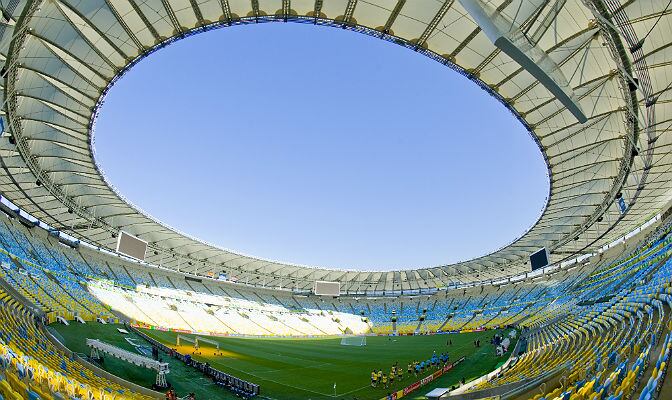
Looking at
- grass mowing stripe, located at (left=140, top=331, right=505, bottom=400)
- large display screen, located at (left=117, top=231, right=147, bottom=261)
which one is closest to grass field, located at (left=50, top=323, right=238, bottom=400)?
grass mowing stripe, located at (left=140, top=331, right=505, bottom=400)

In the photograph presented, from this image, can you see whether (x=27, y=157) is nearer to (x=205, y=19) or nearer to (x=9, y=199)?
(x=9, y=199)

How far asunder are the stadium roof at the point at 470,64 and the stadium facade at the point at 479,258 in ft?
0.34

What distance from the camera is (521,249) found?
5781 cm

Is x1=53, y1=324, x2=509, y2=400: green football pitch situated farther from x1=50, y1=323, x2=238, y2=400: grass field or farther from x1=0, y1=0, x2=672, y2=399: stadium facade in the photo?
x1=0, y1=0, x2=672, y2=399: stadium facade

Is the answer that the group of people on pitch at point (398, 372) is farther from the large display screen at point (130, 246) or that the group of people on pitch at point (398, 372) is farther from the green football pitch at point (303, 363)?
the large display screen at point (130, 246)

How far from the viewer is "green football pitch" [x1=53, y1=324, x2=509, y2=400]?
24.8m

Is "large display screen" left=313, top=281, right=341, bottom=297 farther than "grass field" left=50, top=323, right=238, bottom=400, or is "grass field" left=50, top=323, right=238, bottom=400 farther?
"large display screen" left=313, top=281, right=341, bottom=297

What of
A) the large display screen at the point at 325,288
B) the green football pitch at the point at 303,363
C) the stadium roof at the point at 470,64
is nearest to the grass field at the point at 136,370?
the green football pitch at the point at 303,363

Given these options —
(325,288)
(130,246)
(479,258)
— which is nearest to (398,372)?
(130,246)

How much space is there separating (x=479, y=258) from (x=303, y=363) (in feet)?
118

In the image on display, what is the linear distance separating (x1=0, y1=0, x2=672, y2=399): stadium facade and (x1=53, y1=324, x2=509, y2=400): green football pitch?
271 centimetres

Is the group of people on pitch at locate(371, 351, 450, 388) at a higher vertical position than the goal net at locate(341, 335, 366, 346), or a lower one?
lower

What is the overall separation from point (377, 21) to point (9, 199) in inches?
1666

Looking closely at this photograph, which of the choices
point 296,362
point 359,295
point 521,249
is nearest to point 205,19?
point 296,362
